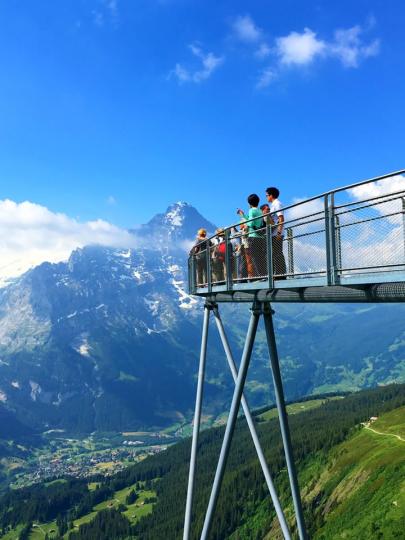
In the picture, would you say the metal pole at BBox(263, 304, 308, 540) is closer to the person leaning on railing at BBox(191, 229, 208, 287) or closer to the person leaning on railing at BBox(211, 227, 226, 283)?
the person leaning on railing at BBox(211, 227, 226, 283)

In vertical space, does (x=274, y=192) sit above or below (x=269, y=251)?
above

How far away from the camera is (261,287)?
1452 centimetres

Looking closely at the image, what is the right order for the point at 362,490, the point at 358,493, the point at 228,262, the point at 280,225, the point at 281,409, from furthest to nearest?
the point at 358,493, the point at 362,490, the point at 228,262, the point at 281,409, the point at 280,225

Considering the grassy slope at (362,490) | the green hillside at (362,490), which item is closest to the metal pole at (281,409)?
the grassy slope at (362,490)

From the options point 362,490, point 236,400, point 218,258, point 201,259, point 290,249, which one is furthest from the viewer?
point 362,490

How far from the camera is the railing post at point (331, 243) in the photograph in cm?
1177

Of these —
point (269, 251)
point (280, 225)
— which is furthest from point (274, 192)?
point (269, 251)

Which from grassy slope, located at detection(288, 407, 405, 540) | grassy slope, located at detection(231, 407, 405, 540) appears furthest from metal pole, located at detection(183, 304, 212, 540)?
grassy slope, located at detection(288, 407, 405, 540)

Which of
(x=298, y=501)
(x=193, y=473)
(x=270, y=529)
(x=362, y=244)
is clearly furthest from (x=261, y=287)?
(x=270, y=529)

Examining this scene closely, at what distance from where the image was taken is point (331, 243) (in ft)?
39.4

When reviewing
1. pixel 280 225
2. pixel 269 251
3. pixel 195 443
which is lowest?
pixel 195 443

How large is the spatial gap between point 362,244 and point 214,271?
918 cm

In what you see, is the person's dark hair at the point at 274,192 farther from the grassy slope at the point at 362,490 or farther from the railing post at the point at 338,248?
the grassy slope at the point at 362,490

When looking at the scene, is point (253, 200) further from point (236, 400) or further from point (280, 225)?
point (236, 400)
